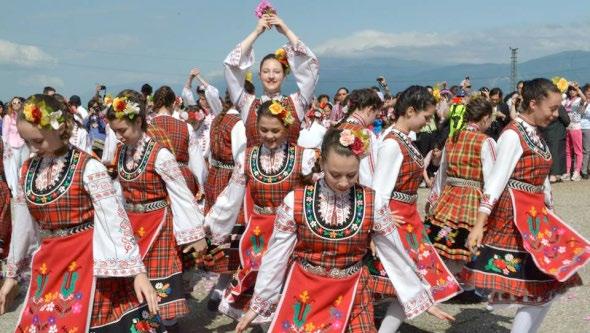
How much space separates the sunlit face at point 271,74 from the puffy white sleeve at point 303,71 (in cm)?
10

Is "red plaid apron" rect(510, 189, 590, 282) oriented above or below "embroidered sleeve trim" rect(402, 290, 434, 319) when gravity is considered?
above

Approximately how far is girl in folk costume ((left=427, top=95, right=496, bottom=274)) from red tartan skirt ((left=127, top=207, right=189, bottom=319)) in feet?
6.42

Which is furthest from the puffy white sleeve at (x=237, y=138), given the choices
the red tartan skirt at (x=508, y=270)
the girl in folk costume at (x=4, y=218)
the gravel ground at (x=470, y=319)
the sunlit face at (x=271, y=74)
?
the red tartan skirt at (x=508, y=270)

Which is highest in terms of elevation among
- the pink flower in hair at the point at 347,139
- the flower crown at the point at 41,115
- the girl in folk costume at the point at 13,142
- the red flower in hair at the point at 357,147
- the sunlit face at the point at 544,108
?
the flower crown at the point at 41,115

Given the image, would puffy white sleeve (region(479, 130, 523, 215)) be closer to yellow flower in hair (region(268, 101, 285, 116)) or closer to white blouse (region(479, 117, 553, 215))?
white blouse (region(479, 117, 553, 215))

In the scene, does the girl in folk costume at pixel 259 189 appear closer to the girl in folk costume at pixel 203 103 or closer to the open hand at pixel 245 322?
the open hand at pixel 245 322

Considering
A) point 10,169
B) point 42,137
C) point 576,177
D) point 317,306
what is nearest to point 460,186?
point 317,306

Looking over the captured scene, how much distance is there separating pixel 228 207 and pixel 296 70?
127 cm

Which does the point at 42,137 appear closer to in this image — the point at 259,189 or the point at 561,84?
the point at 259,189

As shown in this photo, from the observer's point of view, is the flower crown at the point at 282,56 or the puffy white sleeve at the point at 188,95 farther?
the puffy white sleeve at the point at 188,95

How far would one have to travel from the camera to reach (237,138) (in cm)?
590

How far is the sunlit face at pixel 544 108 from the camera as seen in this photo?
4.05 m

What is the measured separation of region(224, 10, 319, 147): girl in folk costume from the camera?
5047mm

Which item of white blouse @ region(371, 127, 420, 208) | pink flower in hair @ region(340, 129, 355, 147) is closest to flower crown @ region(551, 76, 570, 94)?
white blouse @ region(371, 127, 420, 208)
